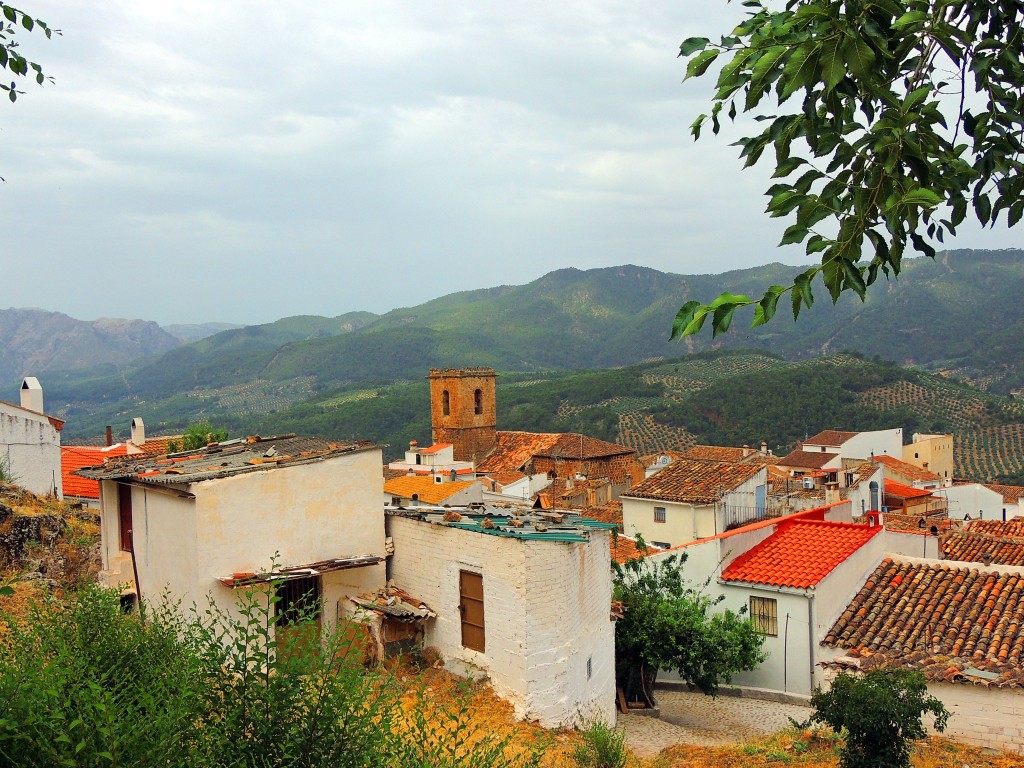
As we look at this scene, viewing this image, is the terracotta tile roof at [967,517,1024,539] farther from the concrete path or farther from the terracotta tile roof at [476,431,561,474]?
the terracotta tile roof at [476,431,561,474]

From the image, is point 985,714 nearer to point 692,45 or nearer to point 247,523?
point 247,523

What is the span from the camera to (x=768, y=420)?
7694 centimetres

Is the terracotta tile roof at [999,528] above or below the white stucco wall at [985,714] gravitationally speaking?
below

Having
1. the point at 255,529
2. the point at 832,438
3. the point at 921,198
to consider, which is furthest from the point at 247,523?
the point at 832,438

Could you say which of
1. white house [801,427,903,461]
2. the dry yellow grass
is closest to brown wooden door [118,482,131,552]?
the dry yellow grass

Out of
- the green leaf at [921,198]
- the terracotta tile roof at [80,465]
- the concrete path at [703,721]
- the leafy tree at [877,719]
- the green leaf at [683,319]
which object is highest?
the green leaf at [921,198]

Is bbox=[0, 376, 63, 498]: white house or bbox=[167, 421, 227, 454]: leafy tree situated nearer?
Answer: bbox=[0, 376, 63, 498]: white house

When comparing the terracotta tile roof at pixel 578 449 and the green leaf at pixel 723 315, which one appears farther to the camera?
the terracotta tile roof at pixel 578 449

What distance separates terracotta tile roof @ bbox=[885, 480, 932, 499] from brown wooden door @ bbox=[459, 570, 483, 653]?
3226 cm

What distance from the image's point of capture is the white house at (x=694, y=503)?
22641mm

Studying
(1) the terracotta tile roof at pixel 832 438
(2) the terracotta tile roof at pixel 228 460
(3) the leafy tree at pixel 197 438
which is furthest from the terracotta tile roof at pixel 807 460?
(2) the terracotta tile roof at pixel 228 460

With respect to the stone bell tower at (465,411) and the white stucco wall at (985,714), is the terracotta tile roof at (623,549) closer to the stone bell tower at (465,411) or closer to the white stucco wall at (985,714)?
the white stucco wall at (985,714)

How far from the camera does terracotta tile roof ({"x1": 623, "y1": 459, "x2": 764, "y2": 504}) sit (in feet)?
75.8

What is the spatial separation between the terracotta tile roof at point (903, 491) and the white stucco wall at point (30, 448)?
110 feet
